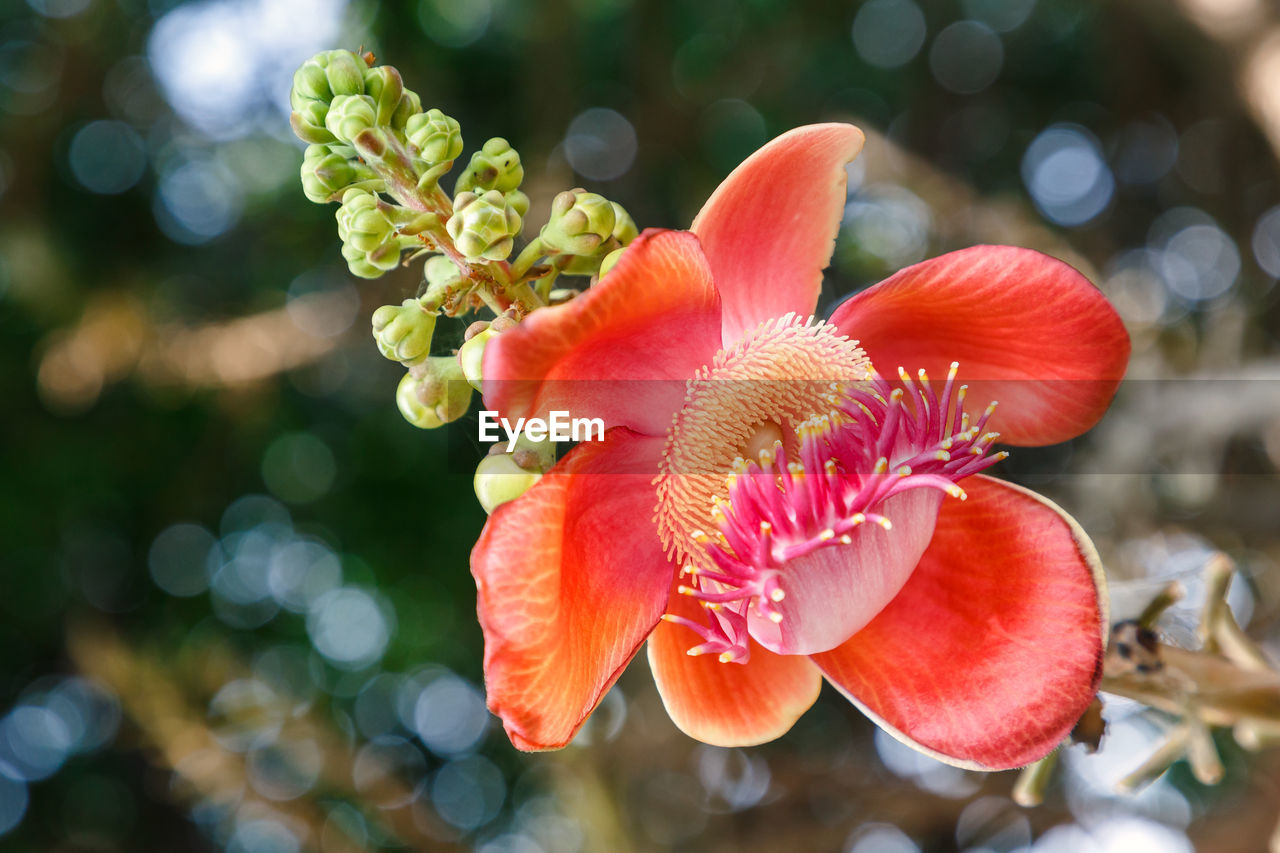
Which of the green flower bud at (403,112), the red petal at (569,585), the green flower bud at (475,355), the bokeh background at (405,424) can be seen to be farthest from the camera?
the bokeh background at (405,424)

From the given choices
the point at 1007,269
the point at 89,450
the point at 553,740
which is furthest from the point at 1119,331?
the point at 89,450

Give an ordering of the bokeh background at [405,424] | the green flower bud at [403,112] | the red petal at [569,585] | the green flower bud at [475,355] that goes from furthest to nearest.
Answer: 1. the bokeh background at [405,424]
2. the green flower bud at [403,112]
3. the green flower bud at [475,355]
4. the red petal at [569,585]

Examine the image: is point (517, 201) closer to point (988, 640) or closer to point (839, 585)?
point (839, 585)

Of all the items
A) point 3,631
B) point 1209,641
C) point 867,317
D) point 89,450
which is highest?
point 867,317

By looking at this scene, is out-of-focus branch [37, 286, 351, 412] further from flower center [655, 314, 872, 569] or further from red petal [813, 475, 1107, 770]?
red petal [813, 475, 1107, 770]

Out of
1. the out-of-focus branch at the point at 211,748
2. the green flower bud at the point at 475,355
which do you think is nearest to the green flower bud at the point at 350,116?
the green flower bud at the point at 475,355

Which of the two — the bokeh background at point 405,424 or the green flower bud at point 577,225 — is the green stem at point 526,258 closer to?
the green flower bud at point 577,225

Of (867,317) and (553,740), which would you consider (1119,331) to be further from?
(553,740)
